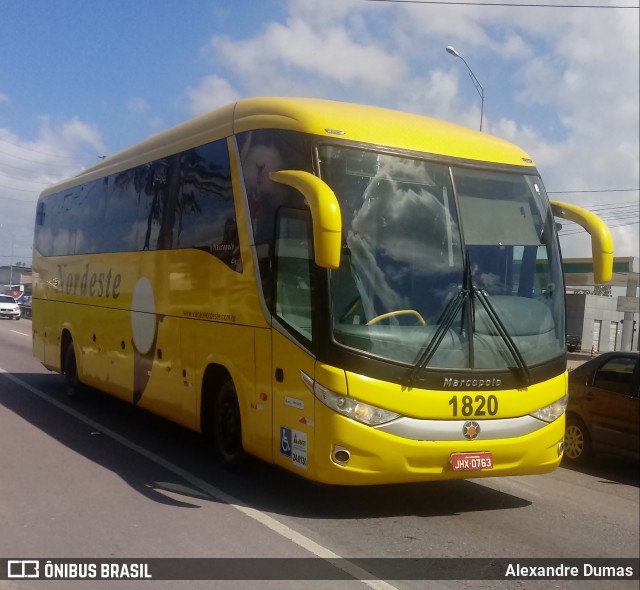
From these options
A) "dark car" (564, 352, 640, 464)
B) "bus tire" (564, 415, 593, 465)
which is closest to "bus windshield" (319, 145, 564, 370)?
"dark car" (564, 352, 640, 464)

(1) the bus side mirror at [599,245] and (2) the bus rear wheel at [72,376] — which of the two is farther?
(2) the bus rear wheel at [72,376]

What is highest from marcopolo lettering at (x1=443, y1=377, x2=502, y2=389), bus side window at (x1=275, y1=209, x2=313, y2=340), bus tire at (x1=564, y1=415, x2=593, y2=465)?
bus side window at (x1=275, y1=209, x2=313, y2=340)

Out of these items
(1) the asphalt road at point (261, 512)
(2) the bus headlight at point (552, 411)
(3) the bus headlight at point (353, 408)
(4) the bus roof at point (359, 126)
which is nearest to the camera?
(1) the asphalt road at point (261, 512)

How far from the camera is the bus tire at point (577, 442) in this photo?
32.7 feet

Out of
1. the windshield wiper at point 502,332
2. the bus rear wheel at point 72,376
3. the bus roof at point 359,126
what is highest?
the bus roof at point 359,126

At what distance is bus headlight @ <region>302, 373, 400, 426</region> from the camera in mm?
6457

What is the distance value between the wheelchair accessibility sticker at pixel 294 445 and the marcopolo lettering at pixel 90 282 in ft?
15.5

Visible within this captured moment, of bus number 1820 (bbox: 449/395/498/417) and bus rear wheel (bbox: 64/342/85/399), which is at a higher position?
bus number 1820 (bbox: 449/395/498/417)

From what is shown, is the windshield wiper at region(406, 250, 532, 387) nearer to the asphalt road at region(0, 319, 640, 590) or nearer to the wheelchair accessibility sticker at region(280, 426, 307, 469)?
the wheelchair accessibility sticker at region(280, 426, 307, 469)

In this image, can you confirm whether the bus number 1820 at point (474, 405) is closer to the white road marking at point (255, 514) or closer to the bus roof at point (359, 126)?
the white road marking at point (255, 514)

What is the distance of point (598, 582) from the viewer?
5848 mm

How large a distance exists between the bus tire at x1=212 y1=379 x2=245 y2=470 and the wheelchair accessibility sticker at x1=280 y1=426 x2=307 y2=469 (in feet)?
3.35

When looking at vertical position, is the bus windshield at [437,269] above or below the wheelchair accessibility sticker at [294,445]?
above

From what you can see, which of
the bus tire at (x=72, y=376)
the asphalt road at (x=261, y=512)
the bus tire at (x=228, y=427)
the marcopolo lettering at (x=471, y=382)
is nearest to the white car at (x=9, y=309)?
the bus tire at (x=72, y=376)
